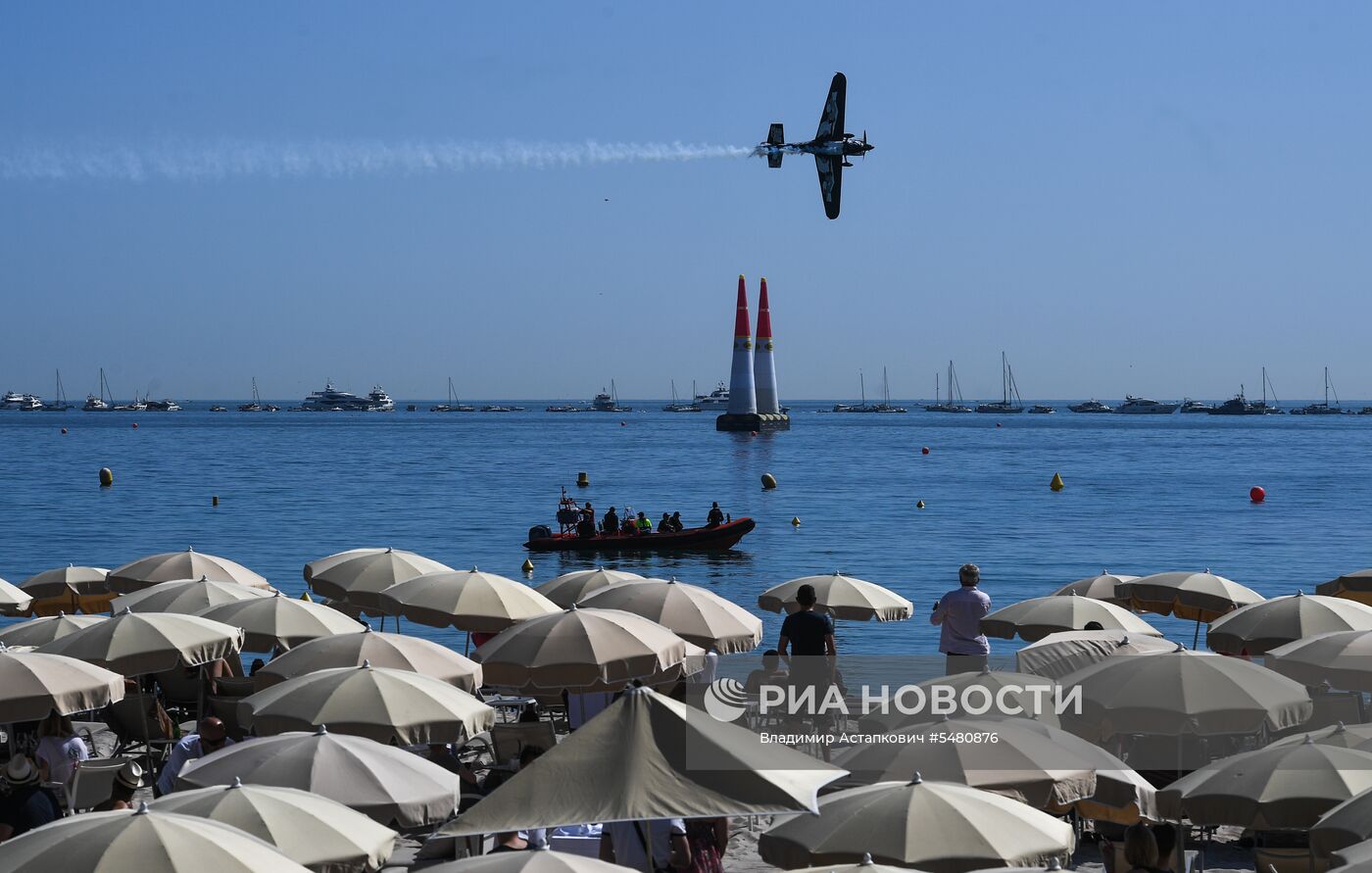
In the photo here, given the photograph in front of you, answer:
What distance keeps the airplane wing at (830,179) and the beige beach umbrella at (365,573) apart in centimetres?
2337

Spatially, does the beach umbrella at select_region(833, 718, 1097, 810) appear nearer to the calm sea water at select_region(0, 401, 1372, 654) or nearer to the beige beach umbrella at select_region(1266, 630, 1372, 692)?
the beige beach umbrella at select_region(1266, 630, 1372, 692)

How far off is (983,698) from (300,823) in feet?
15.4

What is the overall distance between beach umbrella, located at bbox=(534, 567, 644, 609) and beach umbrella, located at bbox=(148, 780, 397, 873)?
8.90 meters

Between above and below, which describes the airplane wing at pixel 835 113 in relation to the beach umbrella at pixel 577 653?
above

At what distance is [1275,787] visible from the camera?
7.79m

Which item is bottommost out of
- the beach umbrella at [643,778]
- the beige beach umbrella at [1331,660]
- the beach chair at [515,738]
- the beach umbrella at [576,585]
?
the beach chair at [515,738]

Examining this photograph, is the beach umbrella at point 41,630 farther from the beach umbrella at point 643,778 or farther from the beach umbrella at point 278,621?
the beach umbrella at point 643,778

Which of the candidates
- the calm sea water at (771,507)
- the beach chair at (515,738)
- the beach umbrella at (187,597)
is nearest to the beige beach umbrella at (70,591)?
the beach umbrella at (187,597)

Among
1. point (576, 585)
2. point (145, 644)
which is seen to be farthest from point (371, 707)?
point (576, 585)

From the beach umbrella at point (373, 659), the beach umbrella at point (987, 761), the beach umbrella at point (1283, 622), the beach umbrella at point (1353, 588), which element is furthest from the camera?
the beach umbrella at point (1353, 588)

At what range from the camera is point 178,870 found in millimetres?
5512

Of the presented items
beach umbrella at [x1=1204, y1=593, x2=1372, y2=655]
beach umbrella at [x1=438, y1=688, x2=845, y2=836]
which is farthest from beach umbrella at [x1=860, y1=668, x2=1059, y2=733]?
beach umbrella at [x1=1204, y1=593, x2=1372, y2=655]

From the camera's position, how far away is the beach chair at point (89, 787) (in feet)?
31.9

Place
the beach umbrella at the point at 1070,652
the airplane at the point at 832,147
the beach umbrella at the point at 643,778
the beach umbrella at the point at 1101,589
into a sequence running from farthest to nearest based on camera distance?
the airplane at the point at 832,147
the beach umbrella at the point at 1101,589
the beach umbrella at the point at 1070,652
the beach umbrella at the point at 643,778
